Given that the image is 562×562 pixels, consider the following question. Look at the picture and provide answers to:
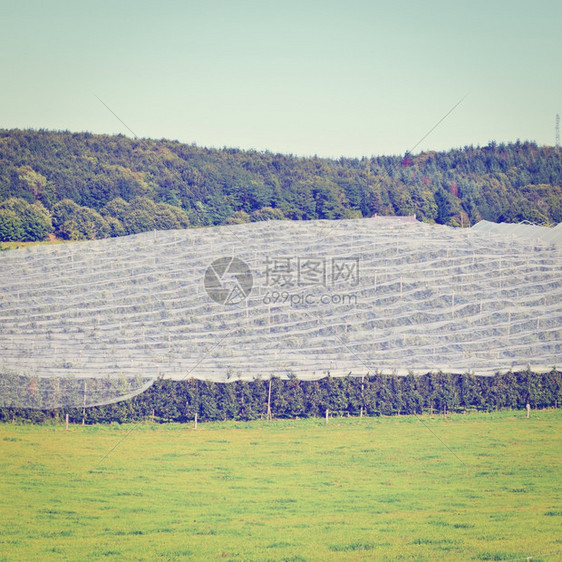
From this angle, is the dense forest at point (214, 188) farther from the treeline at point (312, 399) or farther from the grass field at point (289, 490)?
the grass field at point (289, 490)

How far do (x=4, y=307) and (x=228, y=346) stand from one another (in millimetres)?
6875

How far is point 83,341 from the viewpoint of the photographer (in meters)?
26.6

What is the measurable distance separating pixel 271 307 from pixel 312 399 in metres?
4.62

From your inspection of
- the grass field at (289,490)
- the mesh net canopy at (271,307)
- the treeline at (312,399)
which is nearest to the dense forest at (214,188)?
the mesh net canopy at (271,307)

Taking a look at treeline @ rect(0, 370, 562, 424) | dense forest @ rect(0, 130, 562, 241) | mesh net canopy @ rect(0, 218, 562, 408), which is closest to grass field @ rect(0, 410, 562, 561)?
treeline @ rect(0, 370, 562, 424)

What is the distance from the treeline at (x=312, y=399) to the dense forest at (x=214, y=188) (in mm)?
18517

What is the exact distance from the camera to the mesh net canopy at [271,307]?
83.9 feet

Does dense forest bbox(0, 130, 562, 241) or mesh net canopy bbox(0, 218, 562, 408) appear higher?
dense forest bbox(0, 130, 562, 241)

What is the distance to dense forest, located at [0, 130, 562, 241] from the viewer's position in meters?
43.3

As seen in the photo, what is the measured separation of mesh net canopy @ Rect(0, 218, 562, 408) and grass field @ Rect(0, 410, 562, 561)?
7.99 ft

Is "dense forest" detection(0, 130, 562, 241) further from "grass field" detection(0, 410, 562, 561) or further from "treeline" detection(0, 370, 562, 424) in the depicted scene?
"grass field" detection(0, 410, 562, 561)

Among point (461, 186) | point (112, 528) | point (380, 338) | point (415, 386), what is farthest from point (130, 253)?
point (461, 186)

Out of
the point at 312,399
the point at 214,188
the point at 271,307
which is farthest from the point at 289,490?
the point at 214,188

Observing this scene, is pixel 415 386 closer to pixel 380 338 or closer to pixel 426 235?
pixel 380 338
